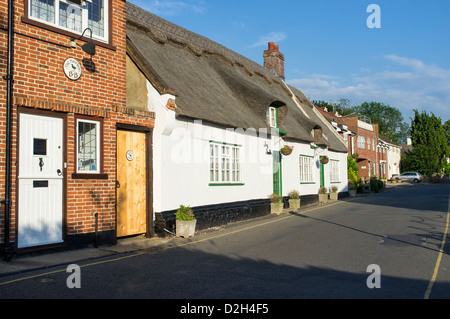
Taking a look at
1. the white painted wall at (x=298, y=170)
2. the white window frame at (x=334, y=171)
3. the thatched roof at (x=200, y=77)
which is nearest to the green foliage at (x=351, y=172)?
the white window frame at (x=334, y=171)

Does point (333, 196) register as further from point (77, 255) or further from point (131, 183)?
point (77, 255)

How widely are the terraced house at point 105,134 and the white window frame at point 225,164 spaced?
0.04m

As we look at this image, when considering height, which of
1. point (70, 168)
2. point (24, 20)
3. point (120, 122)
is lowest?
point (70, 168)

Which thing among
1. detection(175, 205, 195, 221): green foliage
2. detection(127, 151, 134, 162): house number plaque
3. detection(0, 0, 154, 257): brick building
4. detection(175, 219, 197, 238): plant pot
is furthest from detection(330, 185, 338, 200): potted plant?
detection(127, 151, 134, 162): house number plaque

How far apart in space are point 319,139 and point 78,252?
17.8 metres

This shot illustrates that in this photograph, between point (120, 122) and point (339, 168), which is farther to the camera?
point (339, 168)

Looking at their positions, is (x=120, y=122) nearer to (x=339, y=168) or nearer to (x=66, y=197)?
(x=66, y=197)

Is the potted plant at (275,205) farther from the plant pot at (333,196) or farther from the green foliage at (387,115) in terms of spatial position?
the green foliage at (387,115)

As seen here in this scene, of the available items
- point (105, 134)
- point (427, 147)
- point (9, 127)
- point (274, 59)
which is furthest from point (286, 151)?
point (427, 147)

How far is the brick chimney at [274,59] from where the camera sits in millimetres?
31272

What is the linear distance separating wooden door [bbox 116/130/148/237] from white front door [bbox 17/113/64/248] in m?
1.75

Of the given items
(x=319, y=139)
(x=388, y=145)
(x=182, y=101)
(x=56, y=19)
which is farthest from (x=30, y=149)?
(x=388, y=145)

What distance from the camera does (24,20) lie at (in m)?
8.22

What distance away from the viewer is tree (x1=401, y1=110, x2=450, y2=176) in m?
61.3
